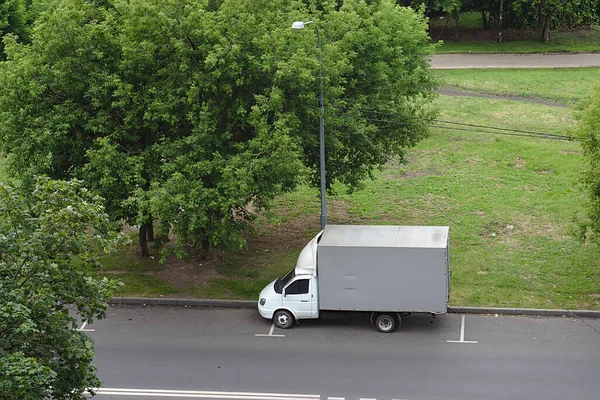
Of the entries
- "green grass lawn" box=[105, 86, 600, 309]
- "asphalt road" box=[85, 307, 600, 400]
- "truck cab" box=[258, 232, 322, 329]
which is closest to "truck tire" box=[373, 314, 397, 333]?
"asphalt road" box=[85, 307, 600, 400]

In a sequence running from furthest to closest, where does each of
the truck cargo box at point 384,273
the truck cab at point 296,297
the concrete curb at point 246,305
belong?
the concrete curb at point 246,305
the truck cab at point 296,297
the truck cargo box at point 384,273

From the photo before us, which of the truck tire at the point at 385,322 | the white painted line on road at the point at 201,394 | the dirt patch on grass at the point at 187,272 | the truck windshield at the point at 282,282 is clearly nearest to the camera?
the white painted line on road at the point at 201,394

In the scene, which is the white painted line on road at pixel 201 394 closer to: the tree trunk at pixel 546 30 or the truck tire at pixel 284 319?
the truck tire at pixel 284 319

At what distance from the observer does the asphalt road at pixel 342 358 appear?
20672 millimetres

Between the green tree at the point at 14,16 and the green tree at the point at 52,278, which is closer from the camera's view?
Answer: the green tree at the point at 52,278

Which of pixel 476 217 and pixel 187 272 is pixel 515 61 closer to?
pixel 476 217

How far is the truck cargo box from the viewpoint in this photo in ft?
75.0

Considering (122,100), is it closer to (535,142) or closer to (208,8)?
(208,8)

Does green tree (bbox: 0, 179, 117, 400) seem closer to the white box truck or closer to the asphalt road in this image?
the asphalt road

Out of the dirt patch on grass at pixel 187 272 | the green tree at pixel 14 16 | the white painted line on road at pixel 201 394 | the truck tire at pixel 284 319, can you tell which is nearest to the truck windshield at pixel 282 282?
the truck tire at pixel 284 319

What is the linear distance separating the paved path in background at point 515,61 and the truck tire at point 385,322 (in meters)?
26.6

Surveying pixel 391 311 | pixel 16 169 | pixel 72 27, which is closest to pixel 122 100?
pixel 72 27

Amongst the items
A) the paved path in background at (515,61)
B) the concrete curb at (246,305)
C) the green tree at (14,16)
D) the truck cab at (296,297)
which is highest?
the green tree at (14,16)

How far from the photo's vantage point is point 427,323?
2402 cm
